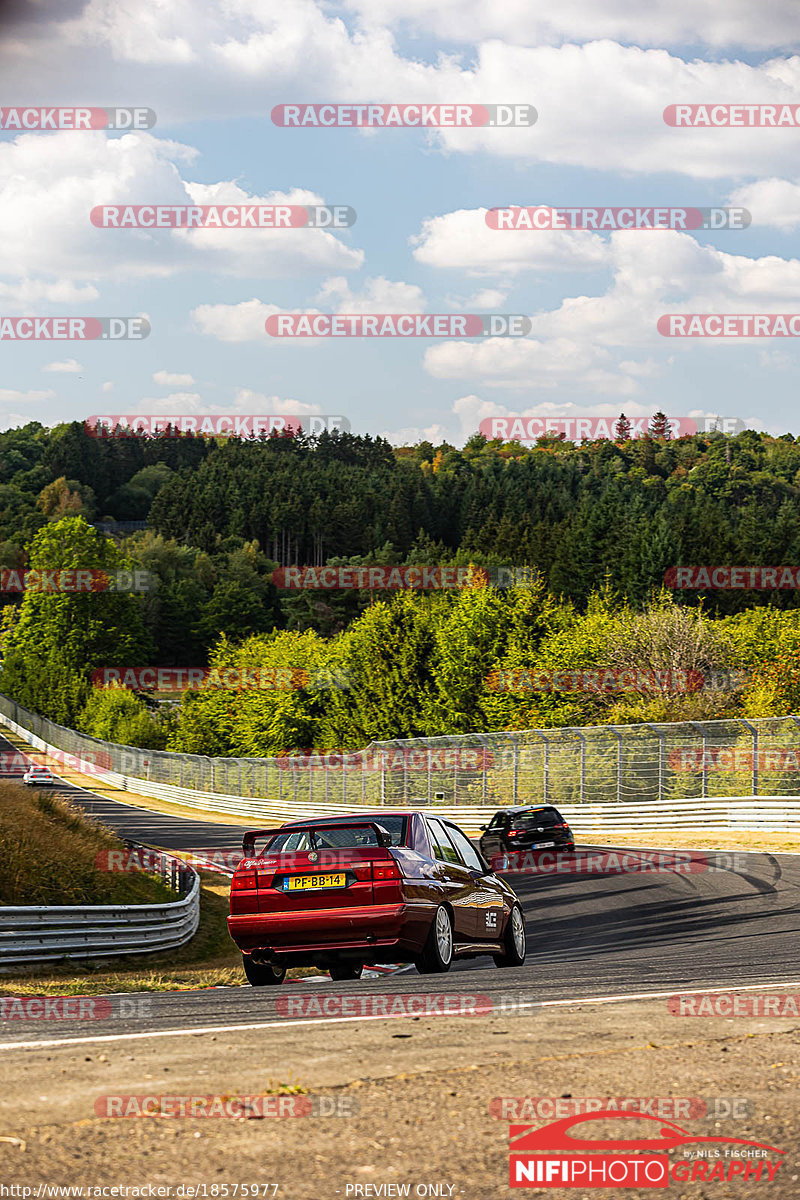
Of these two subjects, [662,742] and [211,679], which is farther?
[211,679]

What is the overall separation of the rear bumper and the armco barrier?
755 inches

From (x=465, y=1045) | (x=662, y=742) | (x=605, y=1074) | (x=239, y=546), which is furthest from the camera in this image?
(x=239, y=546)

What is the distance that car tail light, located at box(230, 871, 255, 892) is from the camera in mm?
11227

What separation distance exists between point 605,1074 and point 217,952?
1517 cm

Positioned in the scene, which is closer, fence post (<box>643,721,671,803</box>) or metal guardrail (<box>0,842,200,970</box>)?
metal guardrail (<box>0,842,200,970</box>)

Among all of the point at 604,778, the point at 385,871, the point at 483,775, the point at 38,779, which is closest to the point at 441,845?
the point at 385,871

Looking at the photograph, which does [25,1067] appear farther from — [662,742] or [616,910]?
[662,742]

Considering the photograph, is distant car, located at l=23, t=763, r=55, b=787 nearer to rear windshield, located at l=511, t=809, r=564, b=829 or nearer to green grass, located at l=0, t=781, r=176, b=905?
green grass, located at l=0, t=781, r=176, b=905

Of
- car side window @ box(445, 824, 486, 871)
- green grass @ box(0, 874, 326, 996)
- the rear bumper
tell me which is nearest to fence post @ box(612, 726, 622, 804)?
green grass @ box(0, 874, 326, 996)

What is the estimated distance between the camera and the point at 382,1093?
5.38m

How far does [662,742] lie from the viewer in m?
33.3

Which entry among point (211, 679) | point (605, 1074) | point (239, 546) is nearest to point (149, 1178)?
point (605, 1074)

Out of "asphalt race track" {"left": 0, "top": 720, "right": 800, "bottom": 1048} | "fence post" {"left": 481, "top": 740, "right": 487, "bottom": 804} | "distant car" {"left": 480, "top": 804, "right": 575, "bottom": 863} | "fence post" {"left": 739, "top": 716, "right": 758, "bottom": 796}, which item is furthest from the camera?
"fence post" {"left": 481, "top": 740, "right": 487, "bottom": 804}

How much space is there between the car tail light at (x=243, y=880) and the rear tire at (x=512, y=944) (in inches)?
112
